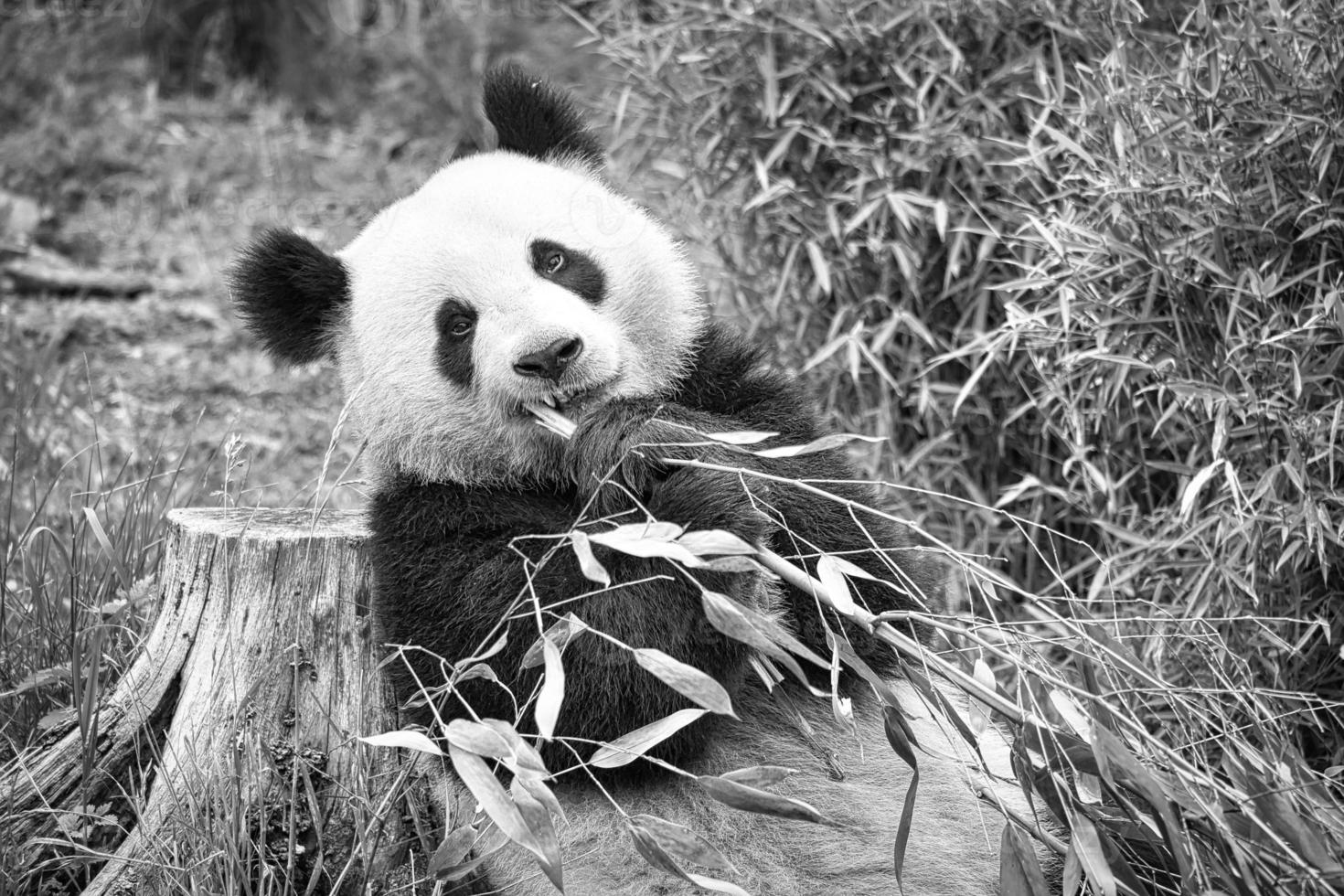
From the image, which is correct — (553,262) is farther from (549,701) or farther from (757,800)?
(757,800)

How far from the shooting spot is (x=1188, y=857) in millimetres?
2488

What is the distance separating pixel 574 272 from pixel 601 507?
27.7 inches

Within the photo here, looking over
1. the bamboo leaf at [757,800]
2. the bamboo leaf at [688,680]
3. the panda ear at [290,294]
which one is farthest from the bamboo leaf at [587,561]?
the panda ear at [290,294]

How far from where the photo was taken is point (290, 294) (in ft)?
11.8

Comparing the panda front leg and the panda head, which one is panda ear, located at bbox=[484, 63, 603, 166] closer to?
the panda head

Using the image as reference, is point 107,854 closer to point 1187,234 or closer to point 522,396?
point 522,396

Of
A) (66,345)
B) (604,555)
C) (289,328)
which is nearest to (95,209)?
(66,345)

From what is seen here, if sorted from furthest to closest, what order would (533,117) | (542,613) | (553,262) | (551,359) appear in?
(533,117) < (553,262) < (551,359) < (542,613)

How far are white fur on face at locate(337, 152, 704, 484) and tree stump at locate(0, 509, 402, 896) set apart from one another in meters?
0.44

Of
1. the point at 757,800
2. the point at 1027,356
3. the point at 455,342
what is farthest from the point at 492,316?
the point at 1027,356

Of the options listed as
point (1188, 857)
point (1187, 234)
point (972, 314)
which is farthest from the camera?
point (972, 314)

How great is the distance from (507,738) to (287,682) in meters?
1.23

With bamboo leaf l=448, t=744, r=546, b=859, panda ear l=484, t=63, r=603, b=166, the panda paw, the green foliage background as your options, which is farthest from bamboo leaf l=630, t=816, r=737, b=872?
panda ear l=484, t=63, r=603, b=166

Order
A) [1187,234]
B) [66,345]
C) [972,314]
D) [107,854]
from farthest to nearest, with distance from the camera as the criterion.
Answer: [66,345] < [972,314] < [1187,234] < [107,854]
